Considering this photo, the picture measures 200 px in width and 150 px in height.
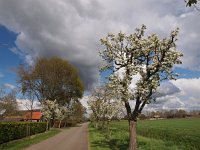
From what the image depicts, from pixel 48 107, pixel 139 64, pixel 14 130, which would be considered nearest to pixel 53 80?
pixel 48 107

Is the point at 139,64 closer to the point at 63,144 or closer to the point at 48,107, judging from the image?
the point at 63,144

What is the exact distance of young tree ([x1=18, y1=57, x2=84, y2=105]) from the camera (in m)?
67.6

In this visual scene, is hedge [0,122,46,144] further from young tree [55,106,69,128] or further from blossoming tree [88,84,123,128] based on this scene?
young tree [55,106,69,128]

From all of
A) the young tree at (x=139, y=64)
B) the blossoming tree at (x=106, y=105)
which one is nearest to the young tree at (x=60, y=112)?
the blossoming tree at (x=106, y=105)

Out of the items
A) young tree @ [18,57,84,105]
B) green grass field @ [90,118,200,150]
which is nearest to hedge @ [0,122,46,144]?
green grass field @ [90,118,200,150]

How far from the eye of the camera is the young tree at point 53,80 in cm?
6756

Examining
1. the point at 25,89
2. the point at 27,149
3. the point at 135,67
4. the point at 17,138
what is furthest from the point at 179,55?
the point at 25,89

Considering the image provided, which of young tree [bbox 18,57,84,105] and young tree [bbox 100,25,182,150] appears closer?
young tree [bbox 100,25,182,150]

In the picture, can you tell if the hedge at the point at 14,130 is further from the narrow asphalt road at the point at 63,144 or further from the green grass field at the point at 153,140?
the green grass field at the point at 153,140

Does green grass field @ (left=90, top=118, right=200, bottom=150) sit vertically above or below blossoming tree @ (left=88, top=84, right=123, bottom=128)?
below

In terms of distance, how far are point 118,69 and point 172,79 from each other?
3736 mm

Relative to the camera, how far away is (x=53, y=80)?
69.8 meters

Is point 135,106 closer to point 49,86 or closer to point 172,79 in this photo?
point 172,79

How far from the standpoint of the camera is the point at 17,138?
3531cm
